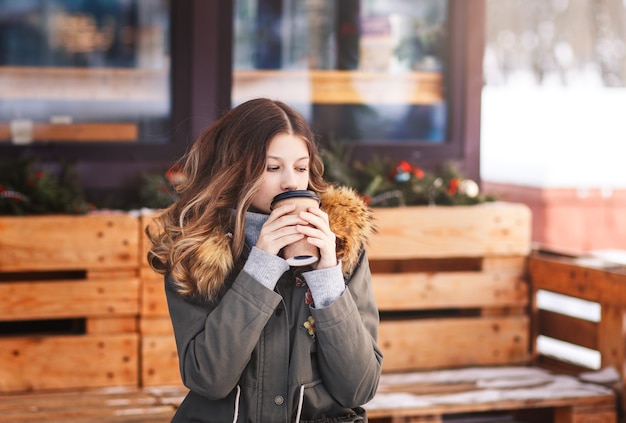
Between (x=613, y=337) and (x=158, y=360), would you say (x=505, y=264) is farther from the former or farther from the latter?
(x=158, y=360)

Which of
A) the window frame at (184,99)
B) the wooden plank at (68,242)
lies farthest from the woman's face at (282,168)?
the window frame at (184,99)

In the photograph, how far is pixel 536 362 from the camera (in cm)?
462

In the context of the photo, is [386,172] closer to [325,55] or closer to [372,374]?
[325,55]

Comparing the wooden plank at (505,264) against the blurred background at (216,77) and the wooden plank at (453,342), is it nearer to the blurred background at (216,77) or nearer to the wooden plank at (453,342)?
the wooden plank at (453,342)

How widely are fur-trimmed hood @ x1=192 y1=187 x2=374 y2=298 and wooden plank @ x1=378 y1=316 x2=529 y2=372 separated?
5.84 ft

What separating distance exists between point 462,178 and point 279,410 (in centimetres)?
259

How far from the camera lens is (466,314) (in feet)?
15.4

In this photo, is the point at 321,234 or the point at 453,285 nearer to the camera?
the point at 321,234

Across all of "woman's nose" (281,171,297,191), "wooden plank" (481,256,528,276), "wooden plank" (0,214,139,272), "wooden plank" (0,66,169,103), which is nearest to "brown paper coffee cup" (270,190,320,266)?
"woman's nose" (281,171,297,191)

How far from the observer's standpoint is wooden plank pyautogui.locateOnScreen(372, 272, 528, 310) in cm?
435

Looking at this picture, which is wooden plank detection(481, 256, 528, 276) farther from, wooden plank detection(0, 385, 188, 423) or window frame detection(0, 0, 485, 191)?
wooden plank detection(0, 385, 188, 423)

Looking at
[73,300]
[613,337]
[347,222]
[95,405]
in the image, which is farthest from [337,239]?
[613,337]

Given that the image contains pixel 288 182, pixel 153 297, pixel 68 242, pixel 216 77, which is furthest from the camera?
pixel 216 77

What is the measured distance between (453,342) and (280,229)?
2.34 meters
